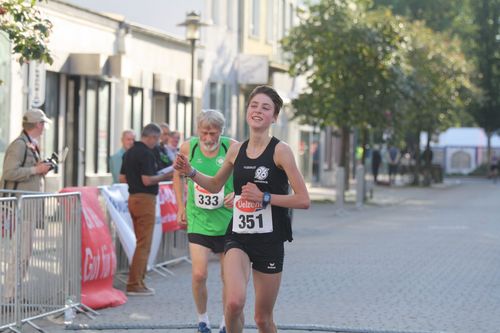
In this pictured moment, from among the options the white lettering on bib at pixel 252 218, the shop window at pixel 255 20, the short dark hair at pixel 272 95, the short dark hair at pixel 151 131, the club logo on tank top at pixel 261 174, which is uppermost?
the shop window at pixel 255 20

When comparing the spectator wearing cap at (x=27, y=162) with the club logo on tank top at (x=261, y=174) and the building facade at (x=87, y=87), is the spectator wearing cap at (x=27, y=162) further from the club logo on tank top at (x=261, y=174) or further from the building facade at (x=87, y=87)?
the building facade at (x=87, y=87)

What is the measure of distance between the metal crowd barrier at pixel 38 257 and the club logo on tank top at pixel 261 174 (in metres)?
2.77

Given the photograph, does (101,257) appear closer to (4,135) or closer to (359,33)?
(4,135)

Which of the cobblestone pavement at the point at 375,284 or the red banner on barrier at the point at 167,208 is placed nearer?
the cobblestone pavement at the point at 375,284

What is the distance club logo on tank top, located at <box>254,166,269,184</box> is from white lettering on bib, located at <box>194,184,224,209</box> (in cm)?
217

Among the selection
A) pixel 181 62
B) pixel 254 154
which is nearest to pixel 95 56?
pixel 181 62

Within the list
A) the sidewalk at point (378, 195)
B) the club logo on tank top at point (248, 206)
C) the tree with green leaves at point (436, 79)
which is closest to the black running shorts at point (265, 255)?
the club logo on tank top at point (248, 206)

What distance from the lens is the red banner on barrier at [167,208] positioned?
50.7 feet

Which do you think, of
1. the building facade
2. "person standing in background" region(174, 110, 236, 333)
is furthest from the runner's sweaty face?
the building facade

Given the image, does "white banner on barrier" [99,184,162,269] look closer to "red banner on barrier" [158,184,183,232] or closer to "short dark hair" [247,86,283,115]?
"red banner on barrier" [158,184,183,232]

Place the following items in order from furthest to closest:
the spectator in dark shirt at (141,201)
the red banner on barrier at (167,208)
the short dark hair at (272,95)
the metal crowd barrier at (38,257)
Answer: the red banner on barrier at (167,208)
the spectator in dark shirt at (141,201)
the metal crowd barrier at (38,257)
the short dark hair at (272,95)

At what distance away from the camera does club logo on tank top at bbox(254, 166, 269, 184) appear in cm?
771

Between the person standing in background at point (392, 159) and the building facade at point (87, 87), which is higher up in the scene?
the building facade at point (87, 87)

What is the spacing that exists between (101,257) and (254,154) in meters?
4.54
